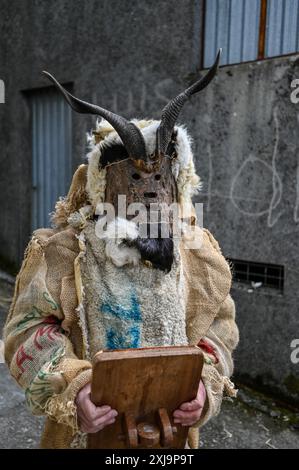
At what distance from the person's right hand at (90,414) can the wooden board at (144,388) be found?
19 mm

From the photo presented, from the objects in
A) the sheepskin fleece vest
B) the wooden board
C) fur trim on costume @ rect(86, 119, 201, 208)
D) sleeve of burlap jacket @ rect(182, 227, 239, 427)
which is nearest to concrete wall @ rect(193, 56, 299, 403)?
sleeve of burlap jacket @ rect(182, 227, 239, 427)

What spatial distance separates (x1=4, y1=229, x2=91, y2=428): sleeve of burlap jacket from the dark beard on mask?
0.28 m

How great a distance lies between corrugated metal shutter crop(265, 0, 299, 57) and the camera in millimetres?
3449

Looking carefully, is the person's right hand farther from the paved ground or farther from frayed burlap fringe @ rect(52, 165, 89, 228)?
the paved ground

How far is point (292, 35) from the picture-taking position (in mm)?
3463

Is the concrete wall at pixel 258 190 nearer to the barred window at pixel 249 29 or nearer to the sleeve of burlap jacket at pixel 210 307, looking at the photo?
the barred window at pixel 249 29

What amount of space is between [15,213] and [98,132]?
16.0 feet

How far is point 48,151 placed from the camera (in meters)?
5.81

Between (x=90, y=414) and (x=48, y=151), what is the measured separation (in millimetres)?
4931

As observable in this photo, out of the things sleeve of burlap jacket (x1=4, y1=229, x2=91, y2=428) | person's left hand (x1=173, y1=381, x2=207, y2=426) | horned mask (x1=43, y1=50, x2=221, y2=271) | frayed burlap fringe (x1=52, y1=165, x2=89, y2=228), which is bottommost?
person's left hand (x1=173, y1=381, x2=207, y2=426)

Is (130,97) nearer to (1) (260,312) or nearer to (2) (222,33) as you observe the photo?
(2) (222,33)

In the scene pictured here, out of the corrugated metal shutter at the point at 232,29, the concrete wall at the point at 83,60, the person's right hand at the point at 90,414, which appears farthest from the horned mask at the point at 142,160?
the concrete wall at the point at 83,60

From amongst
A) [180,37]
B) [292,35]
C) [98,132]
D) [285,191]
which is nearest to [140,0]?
[180,37]

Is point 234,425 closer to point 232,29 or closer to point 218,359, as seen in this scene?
point 218,359
